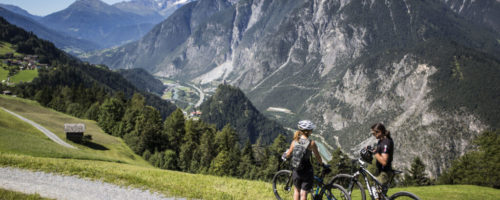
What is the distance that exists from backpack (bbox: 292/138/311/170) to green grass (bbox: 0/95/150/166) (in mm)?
37296

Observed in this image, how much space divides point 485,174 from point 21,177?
84.2m

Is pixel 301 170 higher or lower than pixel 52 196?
higher

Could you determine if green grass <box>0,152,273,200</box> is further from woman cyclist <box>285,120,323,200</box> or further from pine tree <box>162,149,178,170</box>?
pine tree <box>162,149,178,170</box>

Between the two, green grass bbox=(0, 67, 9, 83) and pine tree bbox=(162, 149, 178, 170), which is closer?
pine tree bbox=(162, 149, 178, 170)

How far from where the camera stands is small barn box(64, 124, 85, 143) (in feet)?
206

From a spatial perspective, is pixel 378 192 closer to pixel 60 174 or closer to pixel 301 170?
pixel 301 170

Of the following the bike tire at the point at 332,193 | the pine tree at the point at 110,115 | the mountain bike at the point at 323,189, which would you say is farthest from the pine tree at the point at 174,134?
the bike tire at the point at 332,193

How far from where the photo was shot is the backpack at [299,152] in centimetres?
1379

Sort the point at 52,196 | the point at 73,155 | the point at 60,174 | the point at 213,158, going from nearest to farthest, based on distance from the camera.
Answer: the point at 52,196 < the point at 60,174 < the point at 73,155 < the point at 213,158

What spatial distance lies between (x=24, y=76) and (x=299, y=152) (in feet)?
726

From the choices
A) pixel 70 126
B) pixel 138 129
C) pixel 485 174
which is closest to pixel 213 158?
pixel 138 129

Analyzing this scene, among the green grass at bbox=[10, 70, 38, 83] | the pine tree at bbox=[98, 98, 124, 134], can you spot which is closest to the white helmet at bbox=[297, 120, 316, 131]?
the pine tree at bbox=[98, 98, 124, 134]

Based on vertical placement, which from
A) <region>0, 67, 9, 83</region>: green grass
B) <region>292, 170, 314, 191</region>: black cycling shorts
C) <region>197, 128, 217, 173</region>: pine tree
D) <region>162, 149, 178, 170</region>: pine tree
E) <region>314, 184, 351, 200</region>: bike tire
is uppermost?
<region>292, 170, 314, 191</region>: black cycling shorts

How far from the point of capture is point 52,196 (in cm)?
1592
